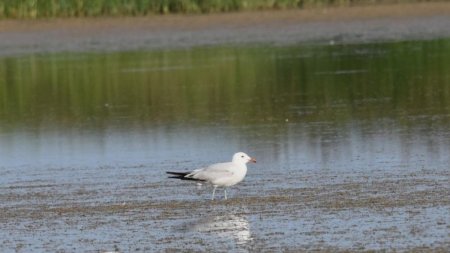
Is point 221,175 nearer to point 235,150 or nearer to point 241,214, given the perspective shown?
point 241,214

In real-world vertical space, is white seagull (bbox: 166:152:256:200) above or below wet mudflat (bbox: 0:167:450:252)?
Result: above

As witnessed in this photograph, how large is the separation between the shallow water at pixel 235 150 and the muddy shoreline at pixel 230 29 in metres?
2.92

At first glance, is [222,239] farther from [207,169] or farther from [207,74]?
[207,74]

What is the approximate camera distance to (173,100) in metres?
21.0

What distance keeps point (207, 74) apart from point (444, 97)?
6.47 m

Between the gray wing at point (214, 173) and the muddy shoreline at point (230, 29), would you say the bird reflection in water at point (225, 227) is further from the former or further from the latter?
the muddy shoreline at point (230, 29)

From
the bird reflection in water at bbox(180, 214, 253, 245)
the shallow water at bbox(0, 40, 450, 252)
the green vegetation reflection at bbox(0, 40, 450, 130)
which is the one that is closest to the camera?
the bird reflection in water at bbox(180, 214, 253, 245)

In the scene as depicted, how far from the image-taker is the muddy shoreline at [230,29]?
1191 inches

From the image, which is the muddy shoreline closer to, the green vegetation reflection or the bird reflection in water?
the green vegetation reflection

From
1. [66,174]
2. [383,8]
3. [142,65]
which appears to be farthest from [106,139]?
[383,8]

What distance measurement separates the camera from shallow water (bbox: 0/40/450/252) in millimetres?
10562

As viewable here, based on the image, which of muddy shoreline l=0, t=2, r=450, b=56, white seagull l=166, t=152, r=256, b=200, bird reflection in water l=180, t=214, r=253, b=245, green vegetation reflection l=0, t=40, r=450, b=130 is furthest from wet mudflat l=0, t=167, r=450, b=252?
muddy shoreline l=0, t=2, r=450, b=56

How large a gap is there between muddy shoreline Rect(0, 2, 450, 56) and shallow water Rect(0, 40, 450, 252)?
9.57ft

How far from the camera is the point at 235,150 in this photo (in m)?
15.2
